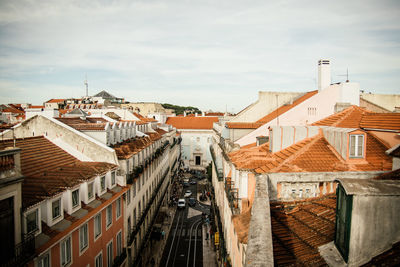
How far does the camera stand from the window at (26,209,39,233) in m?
10.5

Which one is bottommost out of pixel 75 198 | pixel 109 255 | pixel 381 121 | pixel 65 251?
pixel 109 255

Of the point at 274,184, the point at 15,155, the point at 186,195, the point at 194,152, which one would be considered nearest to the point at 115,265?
the point at 15,155

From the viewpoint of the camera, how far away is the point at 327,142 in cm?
1166

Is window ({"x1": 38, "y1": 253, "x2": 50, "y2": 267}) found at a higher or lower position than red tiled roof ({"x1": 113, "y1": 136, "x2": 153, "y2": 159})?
lower

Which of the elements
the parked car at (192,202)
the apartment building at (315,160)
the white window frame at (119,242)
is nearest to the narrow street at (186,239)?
the parked car at (192,202)

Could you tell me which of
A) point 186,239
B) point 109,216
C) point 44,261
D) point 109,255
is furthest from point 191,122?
point 44,261

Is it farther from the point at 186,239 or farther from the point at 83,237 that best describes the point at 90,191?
the point at 186,239

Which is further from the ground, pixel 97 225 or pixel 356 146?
pixel 356 146

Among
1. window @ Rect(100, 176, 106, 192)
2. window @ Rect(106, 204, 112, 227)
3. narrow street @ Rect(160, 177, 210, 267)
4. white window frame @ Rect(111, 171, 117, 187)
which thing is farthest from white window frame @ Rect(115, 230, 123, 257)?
narrow street @ Rect(160, 177, 210, 267)

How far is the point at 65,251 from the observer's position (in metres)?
12.8

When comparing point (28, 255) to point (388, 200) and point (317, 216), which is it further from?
point (388, 200)

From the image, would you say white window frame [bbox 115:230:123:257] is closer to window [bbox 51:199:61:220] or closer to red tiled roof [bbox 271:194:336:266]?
window [bbox 51:199:61:220]

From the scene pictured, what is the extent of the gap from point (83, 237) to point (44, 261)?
3363 mm

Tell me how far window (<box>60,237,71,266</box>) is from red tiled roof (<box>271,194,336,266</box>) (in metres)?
10.7
